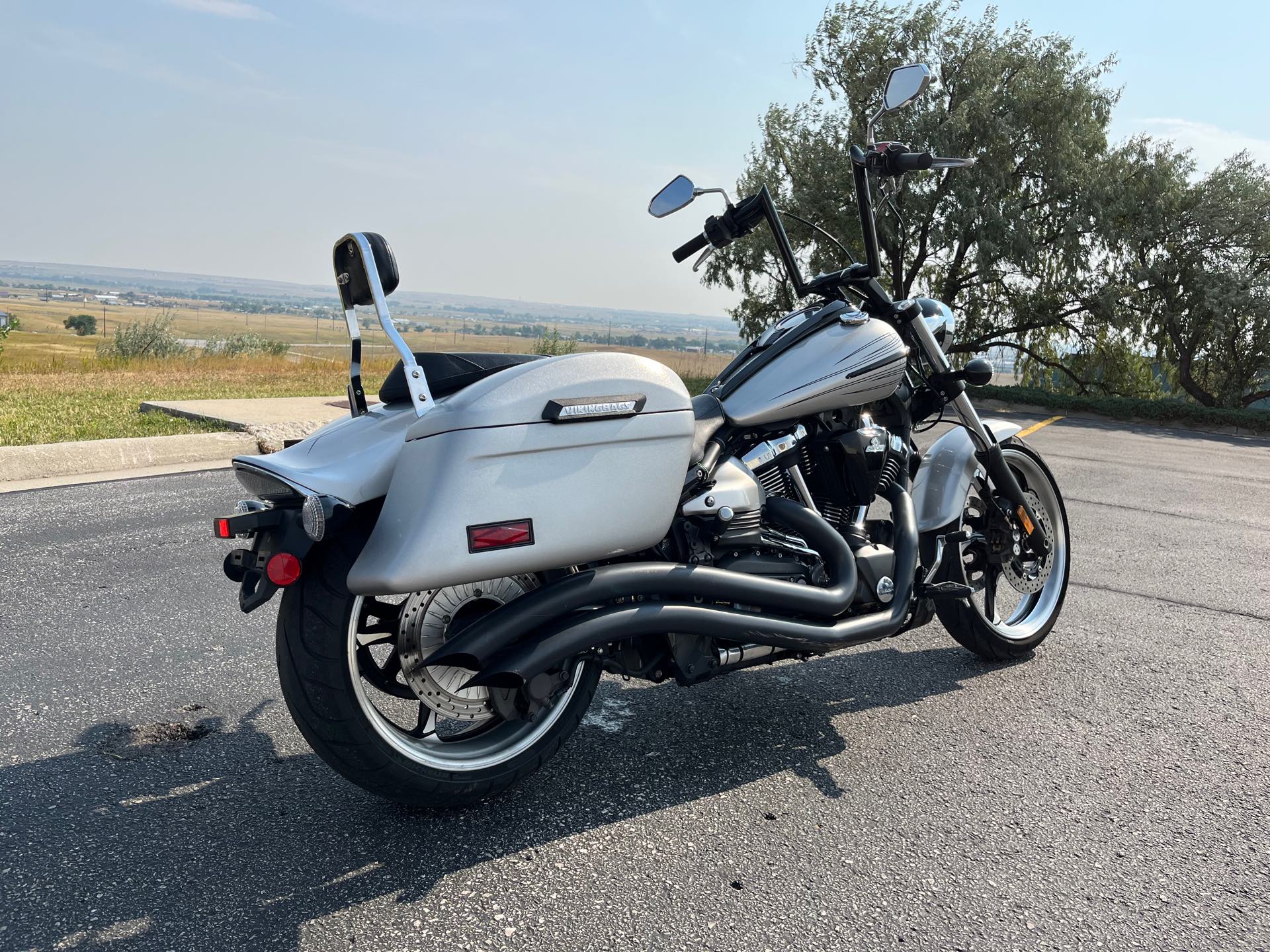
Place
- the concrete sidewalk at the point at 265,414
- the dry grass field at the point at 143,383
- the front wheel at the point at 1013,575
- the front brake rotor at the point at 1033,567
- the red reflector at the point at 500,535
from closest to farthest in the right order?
the red reflector at the point at 500,535 < the front wheel at the point at 1013,575 < the front brake rotor at the point at 1033,567 < the dry grass field at the point at 143,383 < the concrete sidewalk at the point at 265,414

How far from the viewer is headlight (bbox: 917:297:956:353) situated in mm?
3566

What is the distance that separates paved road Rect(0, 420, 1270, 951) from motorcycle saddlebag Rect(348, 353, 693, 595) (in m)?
0.76

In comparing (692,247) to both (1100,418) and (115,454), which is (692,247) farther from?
(1100,418)

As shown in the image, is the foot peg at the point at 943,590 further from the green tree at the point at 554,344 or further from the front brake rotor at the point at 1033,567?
the green tree at the point at 554,344

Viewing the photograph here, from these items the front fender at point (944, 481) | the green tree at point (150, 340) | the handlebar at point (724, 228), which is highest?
the handlebar at point (724, 228)

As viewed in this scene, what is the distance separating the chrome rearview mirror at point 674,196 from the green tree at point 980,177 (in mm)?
17681

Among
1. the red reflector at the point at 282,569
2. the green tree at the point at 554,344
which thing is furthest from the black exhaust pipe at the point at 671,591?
the green tree at the point at 554,344

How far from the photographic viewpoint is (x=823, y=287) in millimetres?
3320

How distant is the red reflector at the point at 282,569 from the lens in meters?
2.19

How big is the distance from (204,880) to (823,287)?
8.54ft

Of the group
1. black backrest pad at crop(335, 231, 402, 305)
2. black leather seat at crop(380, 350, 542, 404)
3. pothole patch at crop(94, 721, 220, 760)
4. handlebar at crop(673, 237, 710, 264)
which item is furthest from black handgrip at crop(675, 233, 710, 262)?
pothole patch at crop(94, 721, 220, 760)

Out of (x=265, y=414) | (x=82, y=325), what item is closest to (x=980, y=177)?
(x=265, y=414)

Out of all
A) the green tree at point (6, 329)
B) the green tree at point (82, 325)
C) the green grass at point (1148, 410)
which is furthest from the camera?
the green tree at point (82, 325)

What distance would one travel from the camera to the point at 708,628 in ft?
8.59
